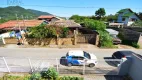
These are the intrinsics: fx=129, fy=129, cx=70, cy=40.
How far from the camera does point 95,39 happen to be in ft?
58.9

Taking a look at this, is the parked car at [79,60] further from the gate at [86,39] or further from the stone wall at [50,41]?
the gate at [86,39]

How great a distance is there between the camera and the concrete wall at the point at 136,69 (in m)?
8.60

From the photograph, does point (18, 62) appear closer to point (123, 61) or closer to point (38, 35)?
point (38, 35)

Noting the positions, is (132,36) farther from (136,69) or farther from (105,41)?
(136,69)

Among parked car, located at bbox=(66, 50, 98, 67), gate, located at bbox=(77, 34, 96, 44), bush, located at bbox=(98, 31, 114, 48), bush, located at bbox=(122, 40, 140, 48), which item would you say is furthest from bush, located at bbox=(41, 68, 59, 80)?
bush, located at bbox=(122, 40, 140, 48)

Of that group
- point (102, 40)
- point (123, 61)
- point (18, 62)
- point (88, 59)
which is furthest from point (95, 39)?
point (18, 62)

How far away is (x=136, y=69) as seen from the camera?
9055 millimetres

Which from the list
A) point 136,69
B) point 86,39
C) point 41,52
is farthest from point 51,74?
point 86,39

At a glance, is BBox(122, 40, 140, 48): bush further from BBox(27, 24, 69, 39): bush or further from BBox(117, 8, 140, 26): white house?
BBox(117, 8, 140, 26): white house

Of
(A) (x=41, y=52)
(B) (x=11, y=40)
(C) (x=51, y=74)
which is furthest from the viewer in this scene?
(B) (x=11, y=40)

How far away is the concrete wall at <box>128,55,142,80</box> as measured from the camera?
28.2ft

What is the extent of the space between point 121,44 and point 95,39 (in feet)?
13.7

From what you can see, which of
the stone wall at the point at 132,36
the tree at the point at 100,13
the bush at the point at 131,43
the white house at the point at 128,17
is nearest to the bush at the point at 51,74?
the bush at the point at 131,43

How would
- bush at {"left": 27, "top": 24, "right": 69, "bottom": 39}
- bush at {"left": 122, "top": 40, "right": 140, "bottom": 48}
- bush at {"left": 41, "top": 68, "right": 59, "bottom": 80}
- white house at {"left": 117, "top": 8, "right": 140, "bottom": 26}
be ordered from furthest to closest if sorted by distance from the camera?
white house at {"left": 117, "top": 8, "right": 140, "bottom": 26}, bush at {"left": 122, "top": 40, "right": 140, "bottom": 48}, bush at {"left": 27, "top": 24, "right": 69, "bottom": 39}, bush at {"left": 41, "top": 68, "right": 59, "bottom": 80}
